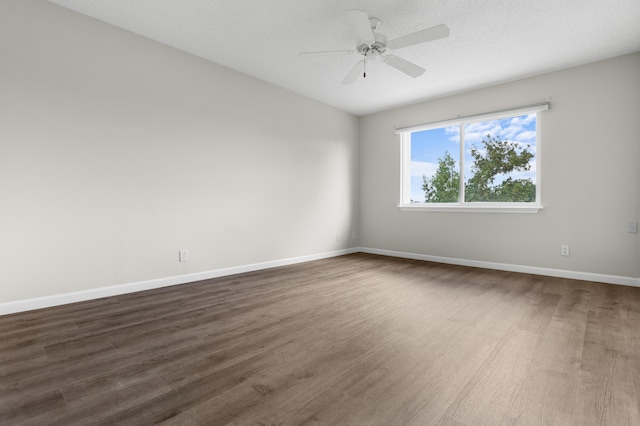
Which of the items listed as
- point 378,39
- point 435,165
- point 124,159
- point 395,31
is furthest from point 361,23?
point 435,165

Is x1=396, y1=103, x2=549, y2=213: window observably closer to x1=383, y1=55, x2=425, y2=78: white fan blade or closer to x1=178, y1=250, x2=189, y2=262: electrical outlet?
x1=383, y1=55, x2=425, y2=78: white fan blade

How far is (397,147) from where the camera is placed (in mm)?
5211

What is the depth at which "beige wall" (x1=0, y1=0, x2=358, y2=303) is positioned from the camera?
244 cm

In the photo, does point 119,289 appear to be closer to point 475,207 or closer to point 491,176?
point 475,207

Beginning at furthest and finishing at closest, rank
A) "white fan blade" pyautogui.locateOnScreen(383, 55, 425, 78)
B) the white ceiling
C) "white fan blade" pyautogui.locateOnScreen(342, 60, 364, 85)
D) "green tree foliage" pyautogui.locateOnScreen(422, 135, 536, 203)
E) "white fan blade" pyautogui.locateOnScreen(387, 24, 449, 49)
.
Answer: "green tree foliage" pyautogui.locateOnScreen(422, 135, 536, 203) < "white fan blade" pyautogui.locateOnScreen(342, 60, 364, 85) < "white fan blade" pyautogui.locateOnScreen(383, 55, 425, 78) < the white ceiling < "white fan blade" pyautogui.locateOnScreen(387, 24, 449, 49)

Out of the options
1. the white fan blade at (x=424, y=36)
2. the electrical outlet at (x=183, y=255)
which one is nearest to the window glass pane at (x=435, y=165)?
the white fan blade at (x=424, y=36)

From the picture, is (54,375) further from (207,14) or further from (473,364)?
(207,14)

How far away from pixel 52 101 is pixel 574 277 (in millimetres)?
5750

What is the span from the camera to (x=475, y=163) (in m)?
4.45

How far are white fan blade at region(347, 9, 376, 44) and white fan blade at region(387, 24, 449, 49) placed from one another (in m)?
0.23

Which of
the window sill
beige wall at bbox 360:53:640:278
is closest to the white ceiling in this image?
beige wall at bbox 360:53:640:278

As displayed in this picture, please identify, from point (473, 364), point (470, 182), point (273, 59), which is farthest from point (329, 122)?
point (473, 364)

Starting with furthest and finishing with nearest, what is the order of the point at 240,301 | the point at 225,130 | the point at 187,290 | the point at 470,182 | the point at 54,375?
1. the point at 470,182
2. the point at 225,130
3. the point at 187,290
4. the point at 240,301
5. the point at 54,375

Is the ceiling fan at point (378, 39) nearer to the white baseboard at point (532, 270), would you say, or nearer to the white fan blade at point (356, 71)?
the white fan blade at point (356, 71)
